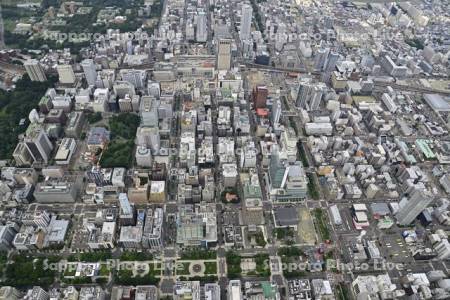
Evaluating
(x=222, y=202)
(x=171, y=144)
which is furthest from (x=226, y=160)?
(x=171, y=144)

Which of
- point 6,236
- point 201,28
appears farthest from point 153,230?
point 201,28

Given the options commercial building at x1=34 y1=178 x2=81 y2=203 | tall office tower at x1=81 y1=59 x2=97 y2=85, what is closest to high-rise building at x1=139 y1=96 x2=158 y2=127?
commercial building at x1=34 y1=178 x2=81 y2=203

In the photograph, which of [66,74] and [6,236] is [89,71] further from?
[6,236]

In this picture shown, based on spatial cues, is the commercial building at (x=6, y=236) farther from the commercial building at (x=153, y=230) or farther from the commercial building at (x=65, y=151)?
the commercial building at (x=153, y=230)


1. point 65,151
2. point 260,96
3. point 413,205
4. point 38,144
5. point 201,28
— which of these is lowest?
point 65,151

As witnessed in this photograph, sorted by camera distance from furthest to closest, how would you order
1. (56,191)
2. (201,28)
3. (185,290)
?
(201,28) < (56,191) < (185,290)

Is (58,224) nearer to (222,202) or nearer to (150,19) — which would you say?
(222,202)

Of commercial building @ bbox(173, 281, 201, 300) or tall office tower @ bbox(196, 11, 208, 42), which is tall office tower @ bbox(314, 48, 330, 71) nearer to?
tall office tower @ bbox(196, 11, 208, 42)

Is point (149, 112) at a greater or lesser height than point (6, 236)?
greater
